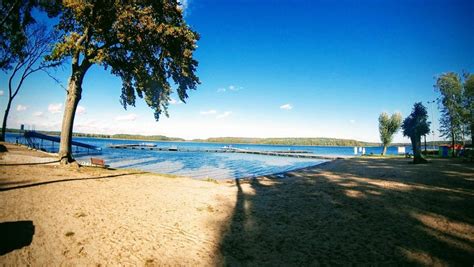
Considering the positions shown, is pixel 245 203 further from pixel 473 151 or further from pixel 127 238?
pixel 473 151

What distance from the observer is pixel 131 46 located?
46.5 feet

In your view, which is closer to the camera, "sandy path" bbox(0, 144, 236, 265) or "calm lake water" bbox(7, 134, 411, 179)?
"sandy path" bbox(0, 144, 236, 265)

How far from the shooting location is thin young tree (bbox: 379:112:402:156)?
50.0 m

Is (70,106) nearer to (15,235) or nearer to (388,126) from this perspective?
(15,235)

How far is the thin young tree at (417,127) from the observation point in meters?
23.4

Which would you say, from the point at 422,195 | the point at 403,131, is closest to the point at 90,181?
the point at 422,195

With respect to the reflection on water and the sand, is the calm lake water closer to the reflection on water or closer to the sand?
the reflection on water

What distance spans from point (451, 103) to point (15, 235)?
49392 millimetres

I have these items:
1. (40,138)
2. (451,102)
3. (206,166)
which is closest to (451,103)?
(451,102)

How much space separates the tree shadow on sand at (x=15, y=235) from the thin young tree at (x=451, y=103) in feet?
157

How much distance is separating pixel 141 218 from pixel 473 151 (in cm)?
3333

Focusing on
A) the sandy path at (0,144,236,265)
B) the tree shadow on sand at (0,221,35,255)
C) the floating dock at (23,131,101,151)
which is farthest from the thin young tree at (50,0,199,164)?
the floating dock at (23,131,101,151)

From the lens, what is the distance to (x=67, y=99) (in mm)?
14461

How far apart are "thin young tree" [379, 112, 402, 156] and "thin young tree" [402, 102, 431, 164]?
94.2ft
